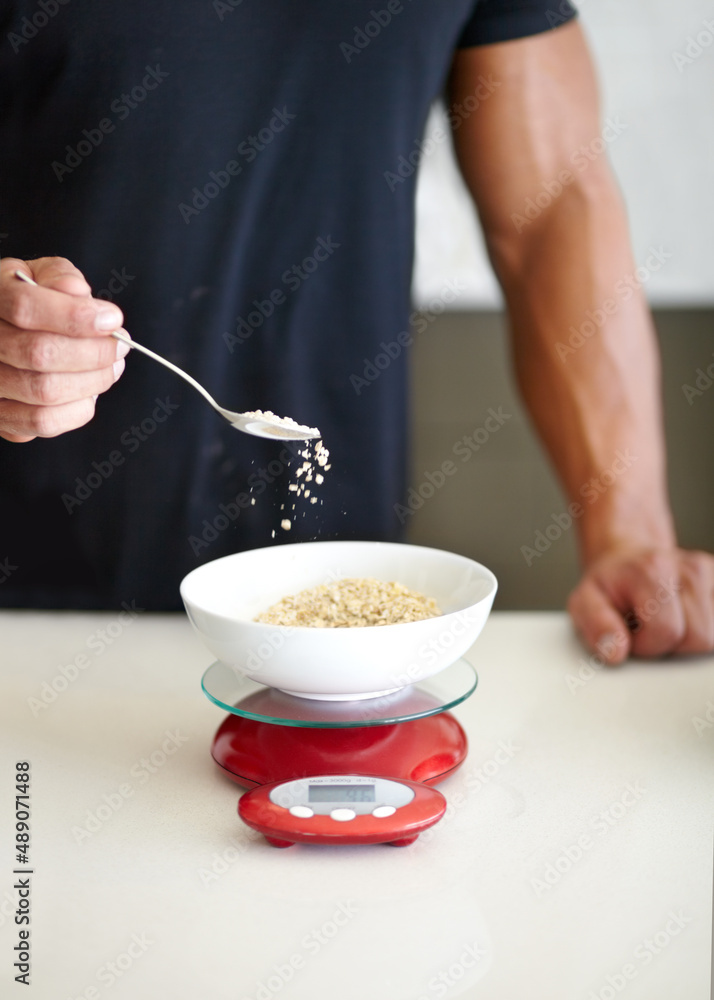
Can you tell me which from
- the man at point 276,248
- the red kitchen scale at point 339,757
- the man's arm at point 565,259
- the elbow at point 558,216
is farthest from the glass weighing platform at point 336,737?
the elbow at point 558,216

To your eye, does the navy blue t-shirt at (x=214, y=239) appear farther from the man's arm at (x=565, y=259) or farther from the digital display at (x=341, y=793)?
the digital display at (x=341, y=793)

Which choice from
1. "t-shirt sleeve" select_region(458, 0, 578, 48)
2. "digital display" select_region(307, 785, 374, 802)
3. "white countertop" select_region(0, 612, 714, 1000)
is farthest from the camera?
Answer: "t-shirt sleeve" select_region(458, 0, 578, 48)

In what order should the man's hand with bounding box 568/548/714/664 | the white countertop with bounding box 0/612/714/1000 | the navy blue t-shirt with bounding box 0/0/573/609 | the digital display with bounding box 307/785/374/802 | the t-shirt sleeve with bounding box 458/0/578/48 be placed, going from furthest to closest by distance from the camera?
the t-shirt sleeve with bounding box 458/0/578/48, the navy blue t-shirt with bounding box 0/0/573/609, the man's hand with bounding box 568/548/714/664, the digital display with bounding box 307/785/374/802, the white countertop with bounding box 0/612/714/1000

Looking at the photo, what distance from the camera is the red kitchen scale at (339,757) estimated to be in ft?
2.20

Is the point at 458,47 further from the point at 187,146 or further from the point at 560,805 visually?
the point at 560,805

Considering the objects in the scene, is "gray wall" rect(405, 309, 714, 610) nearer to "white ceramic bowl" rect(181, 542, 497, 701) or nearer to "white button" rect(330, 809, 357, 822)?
"white ceramic bowl" rect(181, 542, 497, 701)

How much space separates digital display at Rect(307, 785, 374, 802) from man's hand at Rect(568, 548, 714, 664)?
17.0 inches

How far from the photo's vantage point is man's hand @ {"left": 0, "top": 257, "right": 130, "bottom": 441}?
2.82ft

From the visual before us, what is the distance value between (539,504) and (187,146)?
1.84m

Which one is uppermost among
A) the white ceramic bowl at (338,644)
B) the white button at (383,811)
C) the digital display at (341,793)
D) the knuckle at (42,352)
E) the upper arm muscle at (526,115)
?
the upper arm muscle at (526,115)

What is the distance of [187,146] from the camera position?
1322 mm

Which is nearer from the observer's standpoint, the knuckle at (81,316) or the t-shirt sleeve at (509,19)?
the knuckle at (81,316)

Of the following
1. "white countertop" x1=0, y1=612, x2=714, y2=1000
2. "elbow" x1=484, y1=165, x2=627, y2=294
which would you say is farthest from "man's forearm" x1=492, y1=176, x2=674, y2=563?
"white countertop" x1=0, y1=612, x2=714, y2=1000

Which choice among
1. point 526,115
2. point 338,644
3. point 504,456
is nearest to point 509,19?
point 526,115
